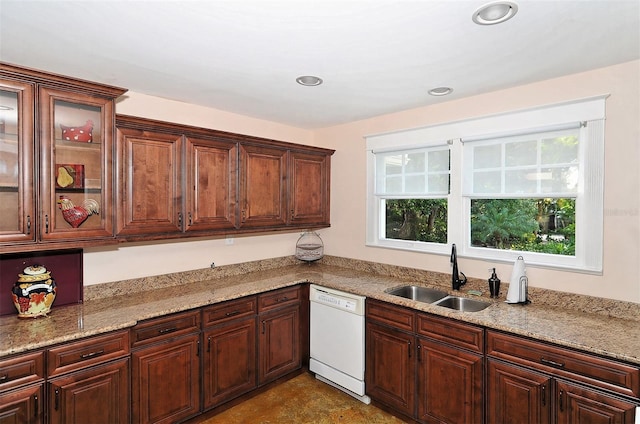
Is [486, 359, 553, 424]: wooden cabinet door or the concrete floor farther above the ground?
[486, 359, 553, 424]: wooden cabinet door

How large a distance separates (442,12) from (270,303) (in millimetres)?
2503

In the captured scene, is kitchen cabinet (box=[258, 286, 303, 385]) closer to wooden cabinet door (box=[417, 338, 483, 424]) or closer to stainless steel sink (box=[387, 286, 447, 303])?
stainless steel sink (box=[387, 286, 447, 303])

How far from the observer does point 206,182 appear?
2951 mm

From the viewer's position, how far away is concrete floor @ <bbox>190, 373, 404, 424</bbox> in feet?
8.86

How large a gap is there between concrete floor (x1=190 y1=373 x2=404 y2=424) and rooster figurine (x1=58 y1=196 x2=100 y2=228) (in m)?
1.73

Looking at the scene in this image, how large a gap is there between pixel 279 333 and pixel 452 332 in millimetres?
1538

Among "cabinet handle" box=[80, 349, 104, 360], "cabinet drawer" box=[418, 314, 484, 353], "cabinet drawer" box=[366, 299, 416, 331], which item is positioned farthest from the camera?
"cabinet drawer" box=[366, 299, 416, 331]

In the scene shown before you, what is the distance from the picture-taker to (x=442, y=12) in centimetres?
161

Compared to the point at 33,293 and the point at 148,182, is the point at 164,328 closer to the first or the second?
the point at 33,293

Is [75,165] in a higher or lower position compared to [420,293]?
higher

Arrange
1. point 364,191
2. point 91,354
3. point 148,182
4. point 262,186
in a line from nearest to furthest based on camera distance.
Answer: point 91,354 → point 148,182 → point 262,186 → point 364,191

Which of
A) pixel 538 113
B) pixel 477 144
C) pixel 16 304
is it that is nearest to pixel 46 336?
pixel 16 304

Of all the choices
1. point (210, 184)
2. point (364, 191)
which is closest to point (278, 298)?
point (210, 184)

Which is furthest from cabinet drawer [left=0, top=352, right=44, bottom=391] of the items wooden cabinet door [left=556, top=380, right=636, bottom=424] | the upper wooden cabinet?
wooden cabinet door [left=556, top=380, right=636, bottom=424]
